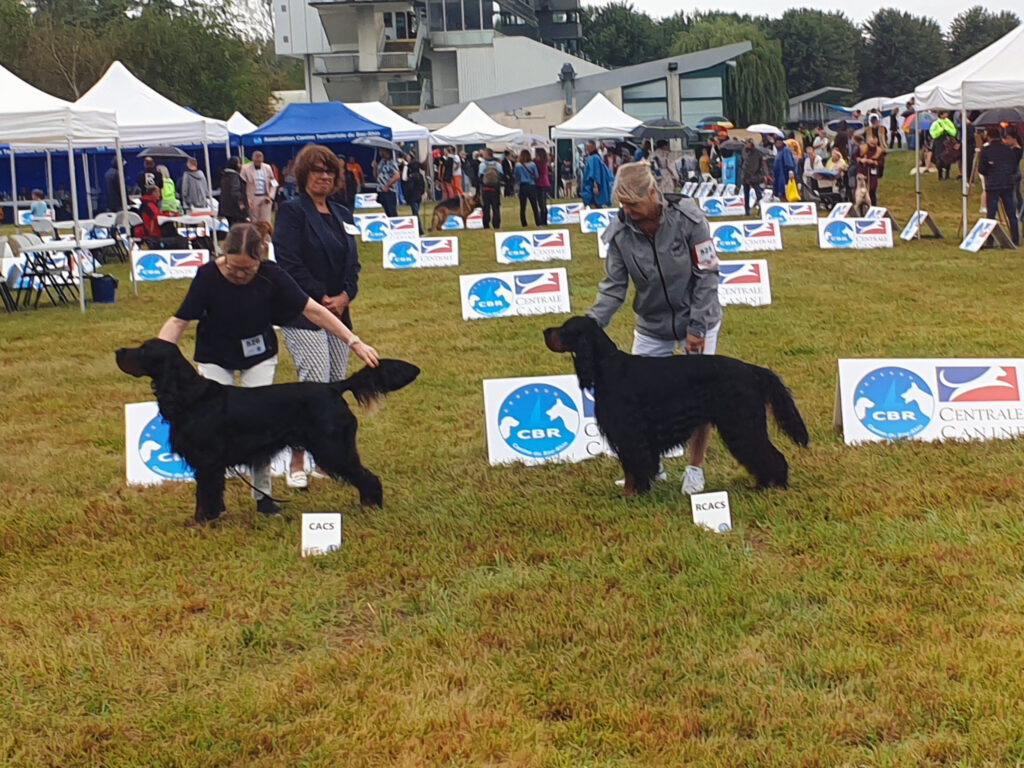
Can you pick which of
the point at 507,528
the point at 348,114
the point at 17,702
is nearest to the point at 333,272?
the point at 507,528

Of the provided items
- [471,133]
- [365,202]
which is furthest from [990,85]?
[365,202]

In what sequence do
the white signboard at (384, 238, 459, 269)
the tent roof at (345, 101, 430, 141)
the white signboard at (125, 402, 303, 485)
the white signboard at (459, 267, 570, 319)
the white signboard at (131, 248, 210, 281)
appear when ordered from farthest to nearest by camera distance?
1. the tent roof at (345, 101, 430, 141)
2. the white signboard at (384, 238, 459, 269)
3. the white signboard at (131, 248, 210, 281)
4. the white signboard at (459, 267, 570, 319)
5. the white signboard at (125, 402, 303, 485)

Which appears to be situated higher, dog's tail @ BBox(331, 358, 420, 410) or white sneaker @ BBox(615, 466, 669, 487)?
dog's tail @ BBox(331, 358, 420, 410)

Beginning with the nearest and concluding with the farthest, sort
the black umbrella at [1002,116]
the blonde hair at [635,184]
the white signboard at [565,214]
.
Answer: the blonde hair at [635,184]
the black umbrella at [1002,116]
the white signboard at [565,214]

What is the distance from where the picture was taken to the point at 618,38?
319 ft

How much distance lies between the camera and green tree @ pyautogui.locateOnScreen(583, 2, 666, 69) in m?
97.8

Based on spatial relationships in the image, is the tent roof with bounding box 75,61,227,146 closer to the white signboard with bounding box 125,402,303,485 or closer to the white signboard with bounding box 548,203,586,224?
the white signboard with bounding box 548,203,586,224

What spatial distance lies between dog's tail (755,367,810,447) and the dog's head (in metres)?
0.77

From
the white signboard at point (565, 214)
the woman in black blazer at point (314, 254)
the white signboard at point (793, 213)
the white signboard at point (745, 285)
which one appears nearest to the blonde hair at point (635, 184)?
the woman in black blazer at point (314, 254)

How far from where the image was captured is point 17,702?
3.94 metres

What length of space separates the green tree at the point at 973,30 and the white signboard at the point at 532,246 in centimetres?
9463

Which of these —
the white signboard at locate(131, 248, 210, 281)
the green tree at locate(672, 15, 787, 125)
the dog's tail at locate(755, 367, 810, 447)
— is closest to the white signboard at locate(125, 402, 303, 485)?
the dog's tail at locate(755, 367, 810, 447)

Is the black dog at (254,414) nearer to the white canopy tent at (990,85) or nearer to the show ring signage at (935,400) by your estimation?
the show ring signage at (935,400)

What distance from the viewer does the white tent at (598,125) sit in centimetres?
3039
